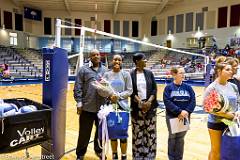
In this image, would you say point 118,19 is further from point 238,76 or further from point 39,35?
point 238,76

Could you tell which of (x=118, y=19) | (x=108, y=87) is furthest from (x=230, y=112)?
(x=118, y=19)

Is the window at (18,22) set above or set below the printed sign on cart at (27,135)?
above

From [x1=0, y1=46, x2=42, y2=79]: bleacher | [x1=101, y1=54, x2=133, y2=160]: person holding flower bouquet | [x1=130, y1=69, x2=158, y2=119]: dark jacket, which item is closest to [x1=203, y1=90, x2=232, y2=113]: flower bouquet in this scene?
[x1=130, y1=69, x2=158, y2=119]: dark jacket

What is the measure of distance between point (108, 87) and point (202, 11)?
Answer: 21.7 m

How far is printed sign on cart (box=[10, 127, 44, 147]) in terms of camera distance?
210 cm

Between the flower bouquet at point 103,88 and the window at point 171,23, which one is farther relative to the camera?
the window at point 171,23

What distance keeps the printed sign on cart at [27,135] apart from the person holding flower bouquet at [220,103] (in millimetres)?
1567

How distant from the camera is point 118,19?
87.7 feet

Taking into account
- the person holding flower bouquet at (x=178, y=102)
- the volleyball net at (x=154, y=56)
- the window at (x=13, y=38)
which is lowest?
the person holding flower bouquet at (x=178, y=102)

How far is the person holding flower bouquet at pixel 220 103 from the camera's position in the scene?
2.44 m

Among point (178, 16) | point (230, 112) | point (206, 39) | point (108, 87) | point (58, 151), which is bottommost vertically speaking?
point (58, 151)

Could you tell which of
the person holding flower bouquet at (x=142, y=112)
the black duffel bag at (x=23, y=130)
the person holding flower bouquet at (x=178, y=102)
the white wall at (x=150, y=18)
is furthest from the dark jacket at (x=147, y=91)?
the white wall at (x=150, y=18)

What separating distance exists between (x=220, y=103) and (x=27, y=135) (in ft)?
5.71

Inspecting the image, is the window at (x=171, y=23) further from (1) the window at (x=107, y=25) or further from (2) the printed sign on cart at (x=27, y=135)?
(2) the printed sign on cart at (x=27, y=135)
